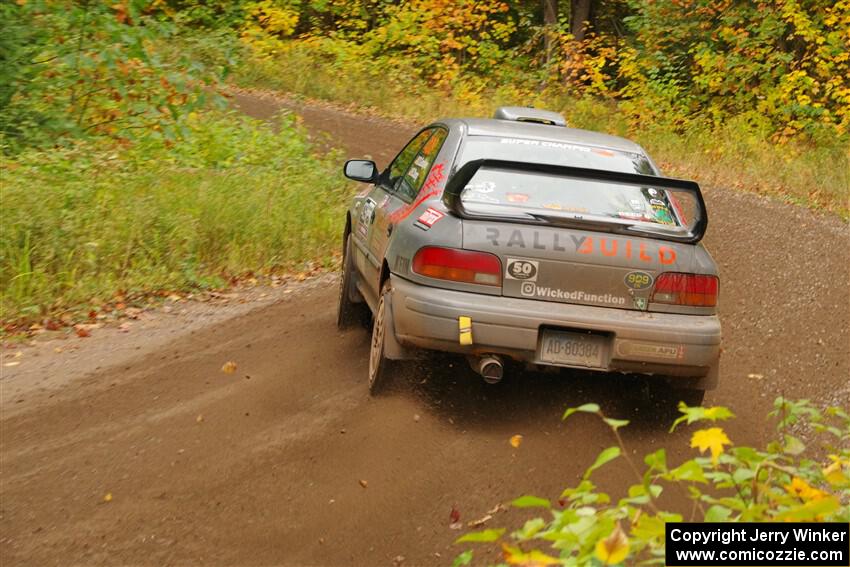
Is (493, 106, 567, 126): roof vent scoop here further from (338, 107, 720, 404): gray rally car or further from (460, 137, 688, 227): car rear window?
(338, 107, 720, 404): gray rally car

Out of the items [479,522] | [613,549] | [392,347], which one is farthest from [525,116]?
[613,549]

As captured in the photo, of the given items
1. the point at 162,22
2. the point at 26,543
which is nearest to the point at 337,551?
the point at 26,543

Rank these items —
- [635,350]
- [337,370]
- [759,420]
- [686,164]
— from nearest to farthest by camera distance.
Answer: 1. [635,350]
2. [759,420]
3. [337,370]
4. [686,164]

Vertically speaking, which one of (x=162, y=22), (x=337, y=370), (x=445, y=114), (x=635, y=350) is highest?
(x=162, y=22)

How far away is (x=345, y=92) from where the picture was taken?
24.4m

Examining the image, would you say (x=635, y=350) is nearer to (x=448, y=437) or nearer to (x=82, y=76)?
(x=448, y=437)

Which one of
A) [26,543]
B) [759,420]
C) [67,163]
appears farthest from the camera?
[67,163]

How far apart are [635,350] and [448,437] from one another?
1106 mm

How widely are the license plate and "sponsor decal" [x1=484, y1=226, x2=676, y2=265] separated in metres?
0.44

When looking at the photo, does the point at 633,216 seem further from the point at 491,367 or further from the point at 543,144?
the point at 491,367

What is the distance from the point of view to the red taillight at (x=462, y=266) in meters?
5.48

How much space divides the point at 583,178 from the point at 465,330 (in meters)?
1.01

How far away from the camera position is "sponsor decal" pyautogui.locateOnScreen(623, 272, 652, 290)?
18.0 feet

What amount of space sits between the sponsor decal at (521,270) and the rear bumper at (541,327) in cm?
12
